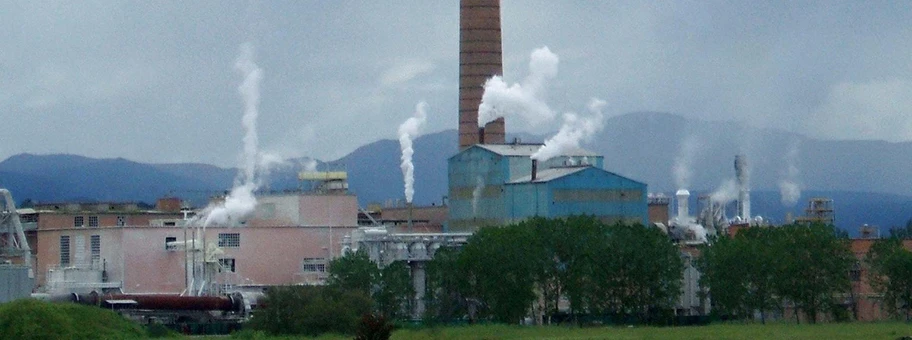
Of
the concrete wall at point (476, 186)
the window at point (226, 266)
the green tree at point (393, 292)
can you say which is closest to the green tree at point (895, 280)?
the concrete wall at point (476, 186)

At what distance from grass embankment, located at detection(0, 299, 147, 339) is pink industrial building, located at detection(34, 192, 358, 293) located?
18863mm

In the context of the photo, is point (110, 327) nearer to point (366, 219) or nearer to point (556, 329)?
point (556, 329)

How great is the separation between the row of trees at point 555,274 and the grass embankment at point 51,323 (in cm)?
1921

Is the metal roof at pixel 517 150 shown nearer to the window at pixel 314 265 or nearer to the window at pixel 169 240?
the window at pixel 314 265

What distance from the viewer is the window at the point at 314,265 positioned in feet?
262

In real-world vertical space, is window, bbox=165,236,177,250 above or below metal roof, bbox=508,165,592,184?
below

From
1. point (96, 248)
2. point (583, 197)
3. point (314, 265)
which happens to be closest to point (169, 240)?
point (96, 248)

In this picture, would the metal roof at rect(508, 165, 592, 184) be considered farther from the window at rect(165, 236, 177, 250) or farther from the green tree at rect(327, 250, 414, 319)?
the window at rect(165, 236, 177, 250)

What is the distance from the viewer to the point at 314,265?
80375 mm

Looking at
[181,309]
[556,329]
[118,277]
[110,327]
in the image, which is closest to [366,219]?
[118,277]

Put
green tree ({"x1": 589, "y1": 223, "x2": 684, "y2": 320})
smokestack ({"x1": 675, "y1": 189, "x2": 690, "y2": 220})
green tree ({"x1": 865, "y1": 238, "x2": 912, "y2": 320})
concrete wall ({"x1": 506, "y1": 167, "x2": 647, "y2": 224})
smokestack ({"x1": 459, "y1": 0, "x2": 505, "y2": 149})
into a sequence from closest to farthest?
1. green tree ({"x1": 589, "y1": 223, "x2": 684, "y2": 320})
2. green tree ({"x1": 865, "y1": 238, "x2": 912, "y2": 320})
3. concrete wall ({"x1": 506, "y1": 167, "x2": 647, "y2": 224})
4. smokestack ({"x1": 675, "y1": 189, "x2": 690, "y2": 220})
5. smokestack ({"x1": 459, "y1": 0, "x2": 505, "y2": 149})

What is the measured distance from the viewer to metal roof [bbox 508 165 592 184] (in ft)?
267

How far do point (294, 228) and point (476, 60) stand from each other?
62.8 ft

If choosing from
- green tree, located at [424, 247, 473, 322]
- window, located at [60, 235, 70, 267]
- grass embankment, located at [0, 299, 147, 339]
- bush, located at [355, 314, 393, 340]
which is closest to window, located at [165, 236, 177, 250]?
window, located at [60, 235, 70, 267]
